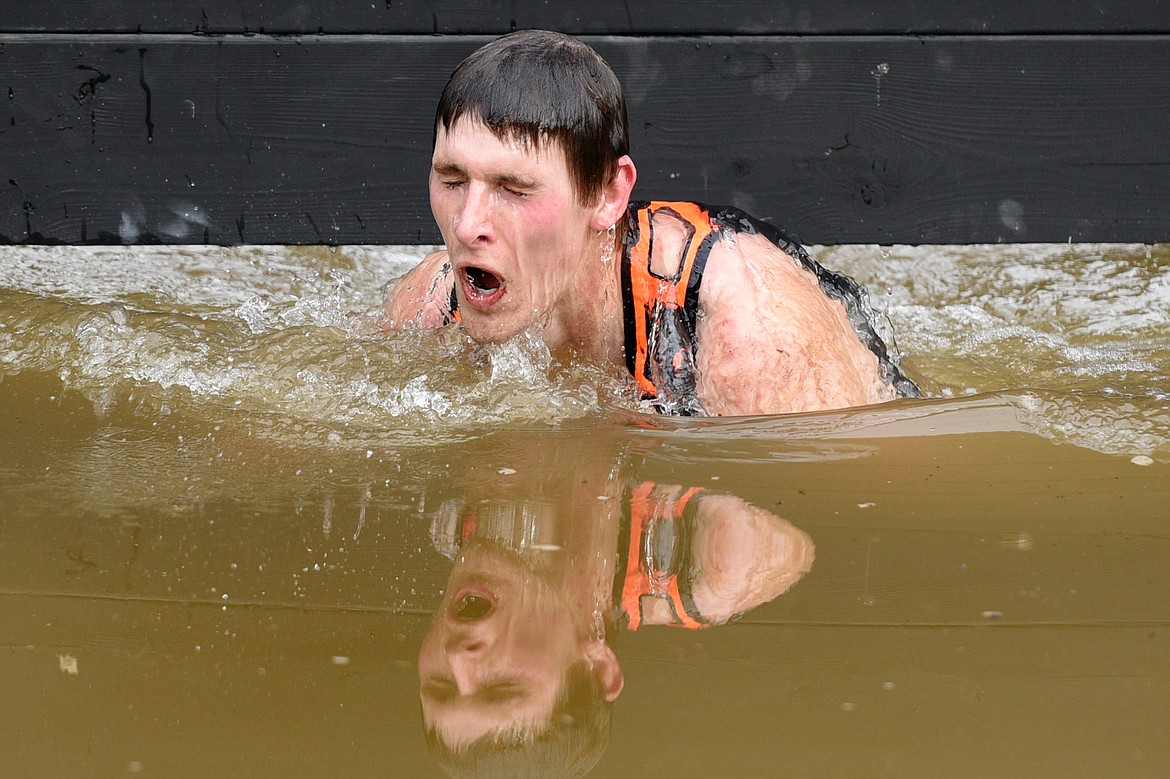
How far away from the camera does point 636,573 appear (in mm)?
1832

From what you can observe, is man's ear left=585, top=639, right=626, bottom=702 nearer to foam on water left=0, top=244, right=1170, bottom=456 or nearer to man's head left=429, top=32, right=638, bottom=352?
foam on water left=0, top=244, right=1170, bottom=456

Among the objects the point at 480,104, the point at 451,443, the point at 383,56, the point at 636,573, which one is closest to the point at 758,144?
the point at 383,56

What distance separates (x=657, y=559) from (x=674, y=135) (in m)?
2.68

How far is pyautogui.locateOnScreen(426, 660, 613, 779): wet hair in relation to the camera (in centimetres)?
138

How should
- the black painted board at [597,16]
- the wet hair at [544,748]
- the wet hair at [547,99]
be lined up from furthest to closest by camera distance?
the black painted board at [597,16], the wet hair at [547,99], the wet hair at [544,748]

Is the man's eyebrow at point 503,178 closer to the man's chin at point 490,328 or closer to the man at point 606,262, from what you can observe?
the man at point 606,262

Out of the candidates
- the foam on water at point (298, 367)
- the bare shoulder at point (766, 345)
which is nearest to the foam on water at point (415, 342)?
the foam on water at point (298, 367)

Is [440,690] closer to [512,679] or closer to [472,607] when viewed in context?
[512,679]

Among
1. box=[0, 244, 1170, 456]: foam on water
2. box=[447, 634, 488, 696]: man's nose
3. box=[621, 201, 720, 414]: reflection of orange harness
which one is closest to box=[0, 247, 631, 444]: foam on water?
box=[0, 244, 1170, 456]: foam on water

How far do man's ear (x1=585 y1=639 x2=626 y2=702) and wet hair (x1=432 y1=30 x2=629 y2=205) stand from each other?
124cm

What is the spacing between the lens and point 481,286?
8.79 ft

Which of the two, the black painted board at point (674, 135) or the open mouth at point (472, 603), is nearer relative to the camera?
the open mouth at point (472, 603)

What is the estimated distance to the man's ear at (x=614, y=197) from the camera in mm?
2680

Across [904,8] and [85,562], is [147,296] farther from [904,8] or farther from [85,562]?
[904,8]
